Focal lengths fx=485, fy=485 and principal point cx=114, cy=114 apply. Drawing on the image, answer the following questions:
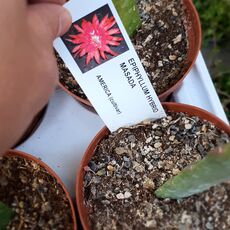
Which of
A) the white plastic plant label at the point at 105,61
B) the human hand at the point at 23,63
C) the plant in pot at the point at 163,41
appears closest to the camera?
the human hand at the point at 23,63

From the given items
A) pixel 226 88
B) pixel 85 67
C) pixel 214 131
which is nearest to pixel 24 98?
pixel 85 67

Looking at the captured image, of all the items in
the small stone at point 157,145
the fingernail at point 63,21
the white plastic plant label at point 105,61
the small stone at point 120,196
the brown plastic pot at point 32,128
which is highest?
the fingernail at point 63,21

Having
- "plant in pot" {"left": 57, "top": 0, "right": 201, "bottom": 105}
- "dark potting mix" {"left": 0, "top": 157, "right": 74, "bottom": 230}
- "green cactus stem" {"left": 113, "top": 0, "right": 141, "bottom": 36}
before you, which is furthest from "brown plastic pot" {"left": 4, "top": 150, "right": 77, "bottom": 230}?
"green cactus stem" {"left": 113, "top": 0, "right": 141, "bottom": 36}

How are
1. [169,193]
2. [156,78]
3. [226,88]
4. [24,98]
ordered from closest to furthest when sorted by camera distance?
[24,98] < [169,193] < [156,78] < [226,88]

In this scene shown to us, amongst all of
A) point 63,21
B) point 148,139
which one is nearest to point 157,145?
point 148,139

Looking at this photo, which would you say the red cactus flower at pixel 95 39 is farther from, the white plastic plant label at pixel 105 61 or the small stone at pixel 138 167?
the small stone at pixel 138 167

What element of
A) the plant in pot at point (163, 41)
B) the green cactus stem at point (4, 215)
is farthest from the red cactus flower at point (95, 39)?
the green cactus stem at point (4, 215)

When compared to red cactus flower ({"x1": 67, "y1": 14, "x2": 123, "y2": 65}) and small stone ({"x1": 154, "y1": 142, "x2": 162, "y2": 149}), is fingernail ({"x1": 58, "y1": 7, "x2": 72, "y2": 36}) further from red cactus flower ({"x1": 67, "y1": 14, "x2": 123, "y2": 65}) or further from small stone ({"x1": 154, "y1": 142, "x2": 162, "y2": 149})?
small stone ({"x1": 154, "y1": 142, "x2": 162, "y2": 149})

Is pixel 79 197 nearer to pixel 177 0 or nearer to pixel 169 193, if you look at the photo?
pixel 169 193

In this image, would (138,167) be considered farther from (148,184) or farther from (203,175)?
(203,175)
